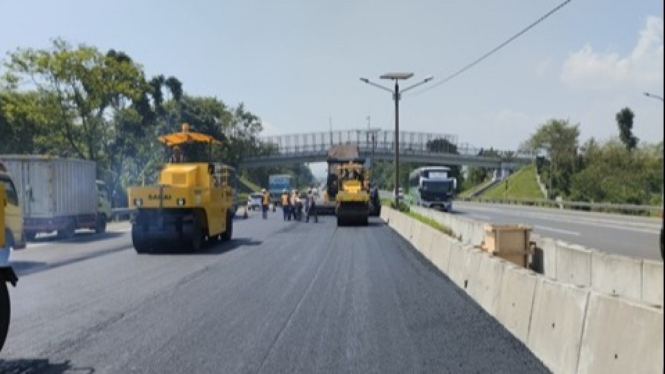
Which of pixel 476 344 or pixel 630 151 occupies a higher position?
pixel 630 151

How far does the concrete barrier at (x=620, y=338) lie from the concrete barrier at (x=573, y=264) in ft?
24.6

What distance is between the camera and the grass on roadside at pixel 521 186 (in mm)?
85938

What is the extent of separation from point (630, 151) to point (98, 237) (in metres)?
46.9

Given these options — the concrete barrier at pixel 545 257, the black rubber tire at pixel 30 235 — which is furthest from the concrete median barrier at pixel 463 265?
the black rubber tire at pixel 30 235

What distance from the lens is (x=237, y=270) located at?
55.6ft

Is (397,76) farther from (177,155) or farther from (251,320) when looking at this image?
(251,320)

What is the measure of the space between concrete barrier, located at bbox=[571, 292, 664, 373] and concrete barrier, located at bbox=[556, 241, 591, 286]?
24.6ft

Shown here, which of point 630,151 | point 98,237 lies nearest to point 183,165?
point 98,237

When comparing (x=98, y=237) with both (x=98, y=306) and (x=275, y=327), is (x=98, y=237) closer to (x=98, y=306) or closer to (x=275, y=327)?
(x=98, y=306)

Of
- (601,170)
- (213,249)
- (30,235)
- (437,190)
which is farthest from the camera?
(601,170)

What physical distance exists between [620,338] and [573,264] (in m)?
9.13

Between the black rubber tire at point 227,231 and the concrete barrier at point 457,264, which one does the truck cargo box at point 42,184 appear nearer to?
the black rubber tire at point 227,231

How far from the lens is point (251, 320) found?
34.5 ft

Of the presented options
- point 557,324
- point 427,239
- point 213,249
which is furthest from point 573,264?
point 213,249
